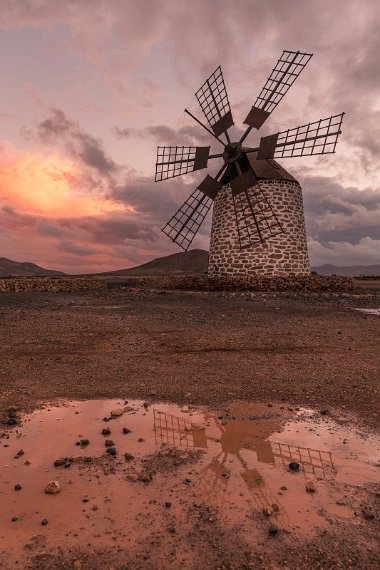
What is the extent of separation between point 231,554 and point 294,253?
2355cm

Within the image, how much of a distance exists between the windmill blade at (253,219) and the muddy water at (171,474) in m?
19.6

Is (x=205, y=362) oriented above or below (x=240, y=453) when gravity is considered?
above

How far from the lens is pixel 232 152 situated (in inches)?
1001

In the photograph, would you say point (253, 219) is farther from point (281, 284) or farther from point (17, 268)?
point (17, 268)

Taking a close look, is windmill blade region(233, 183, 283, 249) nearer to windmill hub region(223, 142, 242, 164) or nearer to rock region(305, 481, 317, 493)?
windmill hub region(223, 142, 242, 164)

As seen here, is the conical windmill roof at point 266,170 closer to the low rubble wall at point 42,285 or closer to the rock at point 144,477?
the low rubble wall at point 42,285

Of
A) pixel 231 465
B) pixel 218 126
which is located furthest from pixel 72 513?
pixel 218 126

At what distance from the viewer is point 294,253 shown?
25.5m

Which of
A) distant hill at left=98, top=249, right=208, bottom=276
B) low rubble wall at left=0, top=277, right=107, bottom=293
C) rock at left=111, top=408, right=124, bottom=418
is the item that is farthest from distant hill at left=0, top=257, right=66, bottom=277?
rock at left=111, top=408, right=124, bottom=418

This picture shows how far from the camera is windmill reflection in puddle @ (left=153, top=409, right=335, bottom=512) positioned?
389cm

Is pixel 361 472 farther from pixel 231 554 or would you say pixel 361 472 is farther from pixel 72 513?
pixel 72 513

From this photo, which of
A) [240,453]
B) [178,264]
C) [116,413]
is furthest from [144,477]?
[178,264]

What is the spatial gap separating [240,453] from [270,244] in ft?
69.0

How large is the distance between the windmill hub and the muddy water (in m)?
21.4
